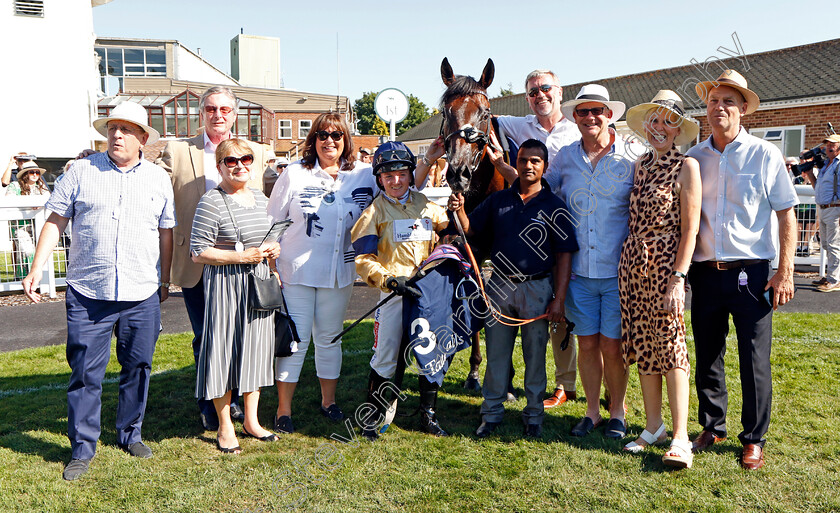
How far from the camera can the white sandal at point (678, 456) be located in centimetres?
336

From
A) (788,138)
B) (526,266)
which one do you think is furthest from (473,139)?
(788,138)

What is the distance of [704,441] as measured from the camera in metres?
3.73

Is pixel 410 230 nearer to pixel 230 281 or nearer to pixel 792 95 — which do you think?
pixel 230 281

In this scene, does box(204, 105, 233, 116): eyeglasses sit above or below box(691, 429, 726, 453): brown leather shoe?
above

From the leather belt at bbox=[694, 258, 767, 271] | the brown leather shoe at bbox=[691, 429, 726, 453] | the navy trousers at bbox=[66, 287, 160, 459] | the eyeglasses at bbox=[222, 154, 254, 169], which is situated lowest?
the brown leather shoe at bbox=[691, 429, 726, 453]

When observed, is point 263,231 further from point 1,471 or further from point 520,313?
point 1,471

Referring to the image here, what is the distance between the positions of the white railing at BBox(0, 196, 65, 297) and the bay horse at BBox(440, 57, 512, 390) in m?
7.23

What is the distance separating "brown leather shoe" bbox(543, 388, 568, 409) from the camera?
4.59m

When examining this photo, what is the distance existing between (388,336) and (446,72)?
89.0 inches

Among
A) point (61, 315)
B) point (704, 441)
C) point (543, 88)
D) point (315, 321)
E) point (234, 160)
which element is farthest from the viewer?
point (61, 315)

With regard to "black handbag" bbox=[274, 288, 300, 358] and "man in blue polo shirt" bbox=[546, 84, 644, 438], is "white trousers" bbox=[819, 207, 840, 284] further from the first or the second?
"black handbag" bbox=[274, 288, 300, 358]

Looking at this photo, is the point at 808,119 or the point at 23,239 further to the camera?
the point at 808,119

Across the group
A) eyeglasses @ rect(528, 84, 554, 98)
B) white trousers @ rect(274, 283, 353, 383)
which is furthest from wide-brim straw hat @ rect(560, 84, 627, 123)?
white trousers @ rect(274, 283, 353, 383)

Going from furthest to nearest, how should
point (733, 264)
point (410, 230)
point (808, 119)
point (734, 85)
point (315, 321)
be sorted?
point (808, 119) → point (315, 321) → point (410, 230) → point (733, 264) → point (734, 85)
